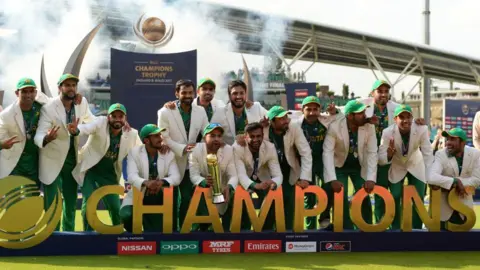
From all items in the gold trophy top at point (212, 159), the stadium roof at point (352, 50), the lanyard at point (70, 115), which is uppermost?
the stadium roof at point (352, 50)

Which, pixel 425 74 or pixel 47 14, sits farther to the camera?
pixel 425 74

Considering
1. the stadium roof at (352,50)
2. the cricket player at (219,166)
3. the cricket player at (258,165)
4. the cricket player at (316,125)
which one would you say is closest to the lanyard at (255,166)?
the cricket player at (258,165)

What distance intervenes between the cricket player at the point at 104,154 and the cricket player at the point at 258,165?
1.21 metres

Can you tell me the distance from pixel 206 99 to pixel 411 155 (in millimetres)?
2311

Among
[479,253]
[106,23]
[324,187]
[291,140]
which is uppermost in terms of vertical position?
[106,23]

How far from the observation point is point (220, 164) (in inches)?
236

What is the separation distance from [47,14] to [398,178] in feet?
70.7

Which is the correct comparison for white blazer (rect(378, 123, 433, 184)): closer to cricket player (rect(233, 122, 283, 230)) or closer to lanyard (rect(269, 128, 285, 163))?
lanyard (rect(269, 128, 285, 163))

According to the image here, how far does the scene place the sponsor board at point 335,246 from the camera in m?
5.86

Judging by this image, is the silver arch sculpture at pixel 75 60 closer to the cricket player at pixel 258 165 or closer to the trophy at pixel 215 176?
the cricket player at pixel 258 165

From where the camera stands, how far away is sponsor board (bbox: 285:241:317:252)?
19.0ft

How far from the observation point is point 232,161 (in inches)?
237

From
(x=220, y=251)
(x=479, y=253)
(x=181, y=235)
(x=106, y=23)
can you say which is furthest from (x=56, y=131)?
(x=106, y=23)

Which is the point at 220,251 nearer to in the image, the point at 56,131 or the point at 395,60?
the point at 56,131
